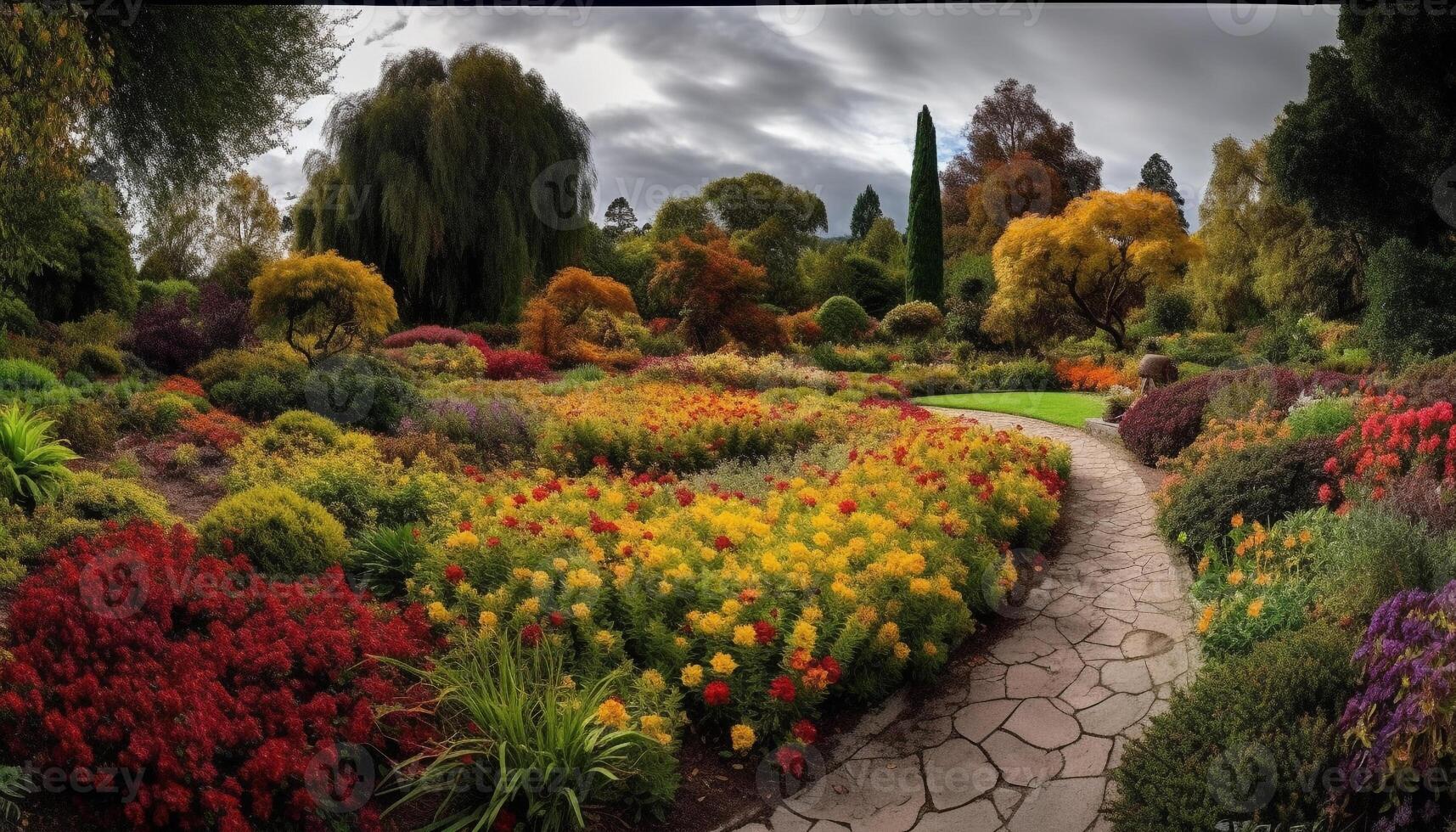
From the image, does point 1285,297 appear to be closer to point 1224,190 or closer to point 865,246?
point 1224,190

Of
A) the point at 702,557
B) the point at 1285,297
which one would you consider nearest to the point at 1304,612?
the point at 702,557

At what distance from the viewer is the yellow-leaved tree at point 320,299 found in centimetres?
1095

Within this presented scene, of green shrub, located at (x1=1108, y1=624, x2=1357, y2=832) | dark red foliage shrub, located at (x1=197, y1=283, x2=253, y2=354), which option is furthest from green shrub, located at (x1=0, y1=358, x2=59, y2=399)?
green shrub, located at (x1=1108, y1=624, x2=1357, y2=832)

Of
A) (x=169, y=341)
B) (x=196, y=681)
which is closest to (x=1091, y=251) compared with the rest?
(x=169, y=341)

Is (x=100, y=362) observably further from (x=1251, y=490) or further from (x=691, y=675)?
(x=1251, y=490)

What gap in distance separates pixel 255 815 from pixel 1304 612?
4182mm

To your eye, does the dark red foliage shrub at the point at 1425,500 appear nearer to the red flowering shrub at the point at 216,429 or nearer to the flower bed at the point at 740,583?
the flower bed at the point at 740,583

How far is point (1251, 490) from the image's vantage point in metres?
5.25

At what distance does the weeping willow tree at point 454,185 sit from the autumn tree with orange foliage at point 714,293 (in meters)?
4.80

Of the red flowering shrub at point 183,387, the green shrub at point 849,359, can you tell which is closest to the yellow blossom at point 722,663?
the red flowering shrub at point 183,387

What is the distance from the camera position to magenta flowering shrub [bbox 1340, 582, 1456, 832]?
96.7 inches

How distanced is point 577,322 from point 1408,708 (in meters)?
14.7

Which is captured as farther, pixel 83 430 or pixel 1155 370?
pixel 1155 370

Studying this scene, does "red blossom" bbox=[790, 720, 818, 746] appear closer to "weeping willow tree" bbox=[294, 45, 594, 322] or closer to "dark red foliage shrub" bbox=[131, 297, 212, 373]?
"dark red foliage shrub" bbox=[131, 297, 212, 373]
